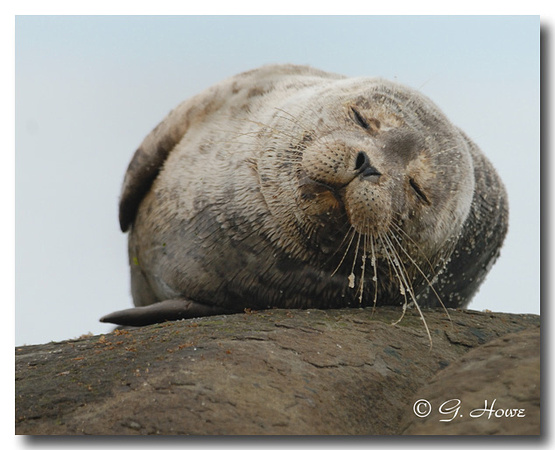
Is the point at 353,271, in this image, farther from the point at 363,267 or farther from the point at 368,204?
the point at 368,204

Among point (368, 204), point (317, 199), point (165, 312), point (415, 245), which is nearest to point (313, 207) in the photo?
point (317, 199)

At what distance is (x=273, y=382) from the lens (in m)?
4.34

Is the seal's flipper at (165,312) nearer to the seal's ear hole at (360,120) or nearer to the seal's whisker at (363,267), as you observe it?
the seal's whisker at (363,267)

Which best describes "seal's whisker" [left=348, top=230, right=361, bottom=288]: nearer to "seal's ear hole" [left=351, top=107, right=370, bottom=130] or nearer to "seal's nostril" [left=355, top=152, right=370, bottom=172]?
"seal's nostril" [left=355, top=152, right=370, bottom=172]

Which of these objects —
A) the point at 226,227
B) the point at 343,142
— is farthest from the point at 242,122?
the point at 343,142

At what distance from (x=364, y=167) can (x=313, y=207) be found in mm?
509

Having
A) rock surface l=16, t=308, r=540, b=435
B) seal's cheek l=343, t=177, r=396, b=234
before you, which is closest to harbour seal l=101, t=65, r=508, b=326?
seal's cheek l=343, t=177, r=396, b=234

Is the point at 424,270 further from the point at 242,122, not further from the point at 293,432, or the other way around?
the point at 293,432

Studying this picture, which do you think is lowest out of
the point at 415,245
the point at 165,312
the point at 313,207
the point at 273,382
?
the point at 273,382

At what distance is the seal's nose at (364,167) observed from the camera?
5.02 metres

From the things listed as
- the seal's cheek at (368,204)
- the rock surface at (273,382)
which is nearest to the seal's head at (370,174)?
the seal's cheek at (368,204)

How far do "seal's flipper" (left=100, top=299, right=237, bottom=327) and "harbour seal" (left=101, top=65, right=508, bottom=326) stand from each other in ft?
0.03

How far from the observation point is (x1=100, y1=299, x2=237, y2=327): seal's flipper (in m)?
6.01
